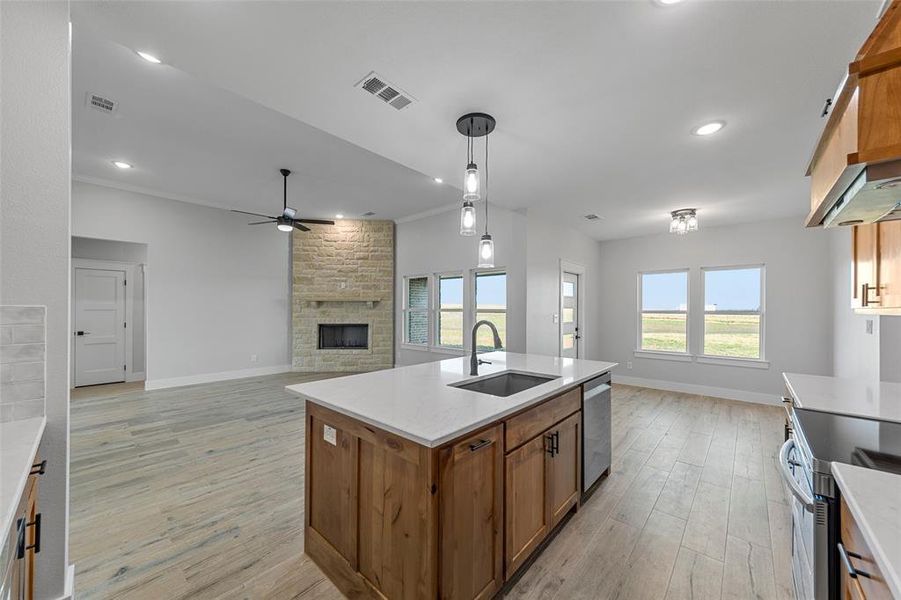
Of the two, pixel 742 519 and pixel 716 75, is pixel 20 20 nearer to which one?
pixel 716 75

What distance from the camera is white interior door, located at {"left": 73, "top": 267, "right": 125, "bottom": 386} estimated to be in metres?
5.78

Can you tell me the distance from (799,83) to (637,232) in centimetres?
402

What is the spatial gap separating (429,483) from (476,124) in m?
2.17

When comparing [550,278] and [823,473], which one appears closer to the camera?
[823,473]

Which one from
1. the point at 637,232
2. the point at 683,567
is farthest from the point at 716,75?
the point at 637,232

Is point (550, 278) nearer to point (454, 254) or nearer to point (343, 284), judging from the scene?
point (454, 254)

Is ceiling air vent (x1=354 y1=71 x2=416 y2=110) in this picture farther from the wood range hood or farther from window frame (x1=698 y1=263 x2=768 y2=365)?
window frame (x1=698 y1=263 x2=768 y2=365)

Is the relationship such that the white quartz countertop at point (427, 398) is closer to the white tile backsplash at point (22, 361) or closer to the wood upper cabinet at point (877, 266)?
the white tile backsplash at point (22, 361)

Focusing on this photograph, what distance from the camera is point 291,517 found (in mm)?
2264

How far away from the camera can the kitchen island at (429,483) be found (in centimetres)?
135

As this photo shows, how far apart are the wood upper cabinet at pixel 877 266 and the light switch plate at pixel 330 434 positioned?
104 inches

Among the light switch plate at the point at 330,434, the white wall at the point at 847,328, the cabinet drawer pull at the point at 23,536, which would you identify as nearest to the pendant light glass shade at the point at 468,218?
the light switch plate at the point at 330,434

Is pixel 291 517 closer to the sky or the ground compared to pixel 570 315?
closer to the ground

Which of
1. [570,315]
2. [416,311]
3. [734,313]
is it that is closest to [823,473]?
[570,315]
